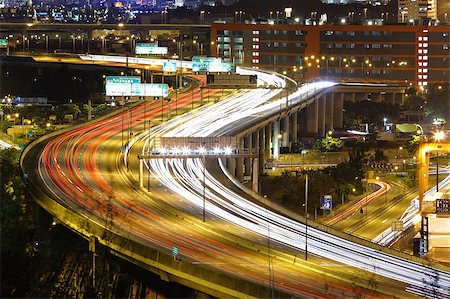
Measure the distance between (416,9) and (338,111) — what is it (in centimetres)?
5977

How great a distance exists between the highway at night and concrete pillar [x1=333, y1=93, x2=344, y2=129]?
2413 cm

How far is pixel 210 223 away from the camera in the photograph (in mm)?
27875

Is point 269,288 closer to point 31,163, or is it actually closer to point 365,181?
point 31,163

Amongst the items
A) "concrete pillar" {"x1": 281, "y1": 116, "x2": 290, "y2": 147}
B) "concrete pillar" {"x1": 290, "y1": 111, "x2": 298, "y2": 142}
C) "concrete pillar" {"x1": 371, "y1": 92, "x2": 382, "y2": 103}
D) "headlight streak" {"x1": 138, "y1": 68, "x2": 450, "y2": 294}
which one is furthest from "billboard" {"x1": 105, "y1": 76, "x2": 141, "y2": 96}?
"concrete pillar" {"x1": 371, "y1": 92, "x2": 382, "y2": 103}

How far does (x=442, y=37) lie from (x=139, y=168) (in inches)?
2012

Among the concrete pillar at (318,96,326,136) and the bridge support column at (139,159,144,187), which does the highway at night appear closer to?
the bridge support column at (139,159,144,187)

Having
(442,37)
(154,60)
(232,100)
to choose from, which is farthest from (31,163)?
(442,37)

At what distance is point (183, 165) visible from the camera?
121 ft

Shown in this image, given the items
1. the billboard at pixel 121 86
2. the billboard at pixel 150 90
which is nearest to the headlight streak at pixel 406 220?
the billboard at pixel 150 90

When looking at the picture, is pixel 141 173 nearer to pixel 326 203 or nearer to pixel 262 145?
pixel 326 203

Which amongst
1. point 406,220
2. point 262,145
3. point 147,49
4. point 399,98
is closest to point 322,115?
point 399,98

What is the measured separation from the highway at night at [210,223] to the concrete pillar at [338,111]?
24.1m

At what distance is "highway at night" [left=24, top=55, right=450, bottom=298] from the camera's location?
22438 millimetres

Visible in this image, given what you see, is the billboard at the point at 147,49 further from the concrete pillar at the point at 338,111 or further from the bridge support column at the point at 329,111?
the bridge support column at the point at 329,111
